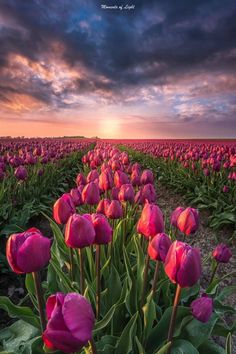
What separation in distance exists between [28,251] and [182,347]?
1066 millimetres

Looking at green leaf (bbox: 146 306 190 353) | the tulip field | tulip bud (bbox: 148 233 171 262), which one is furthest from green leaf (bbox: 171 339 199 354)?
tulip bud (bbox: 148 233 171 262)

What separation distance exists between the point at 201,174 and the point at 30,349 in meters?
6.46

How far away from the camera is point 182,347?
1.77 m

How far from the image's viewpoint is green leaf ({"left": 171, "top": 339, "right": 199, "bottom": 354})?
1.74 meters

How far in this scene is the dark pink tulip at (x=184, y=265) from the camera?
1258 mm

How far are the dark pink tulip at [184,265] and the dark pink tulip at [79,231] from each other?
41cm

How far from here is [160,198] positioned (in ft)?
27.4

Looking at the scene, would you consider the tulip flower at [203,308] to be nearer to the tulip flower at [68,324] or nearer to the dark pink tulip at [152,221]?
the dark pink tulip at [152,221]

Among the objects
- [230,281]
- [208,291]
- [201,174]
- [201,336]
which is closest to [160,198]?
[201,174]

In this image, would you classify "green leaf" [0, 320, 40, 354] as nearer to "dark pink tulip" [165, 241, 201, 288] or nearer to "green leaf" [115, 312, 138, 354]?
"green leaf" [115, 312, 138, 354]

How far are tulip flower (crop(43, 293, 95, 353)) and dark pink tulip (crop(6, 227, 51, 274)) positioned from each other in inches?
14.4

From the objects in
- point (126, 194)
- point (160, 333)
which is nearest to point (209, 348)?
point (160, 333)

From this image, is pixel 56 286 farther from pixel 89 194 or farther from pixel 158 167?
pixel 158 167

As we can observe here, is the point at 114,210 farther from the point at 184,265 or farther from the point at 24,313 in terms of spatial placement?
the point at 184,265
